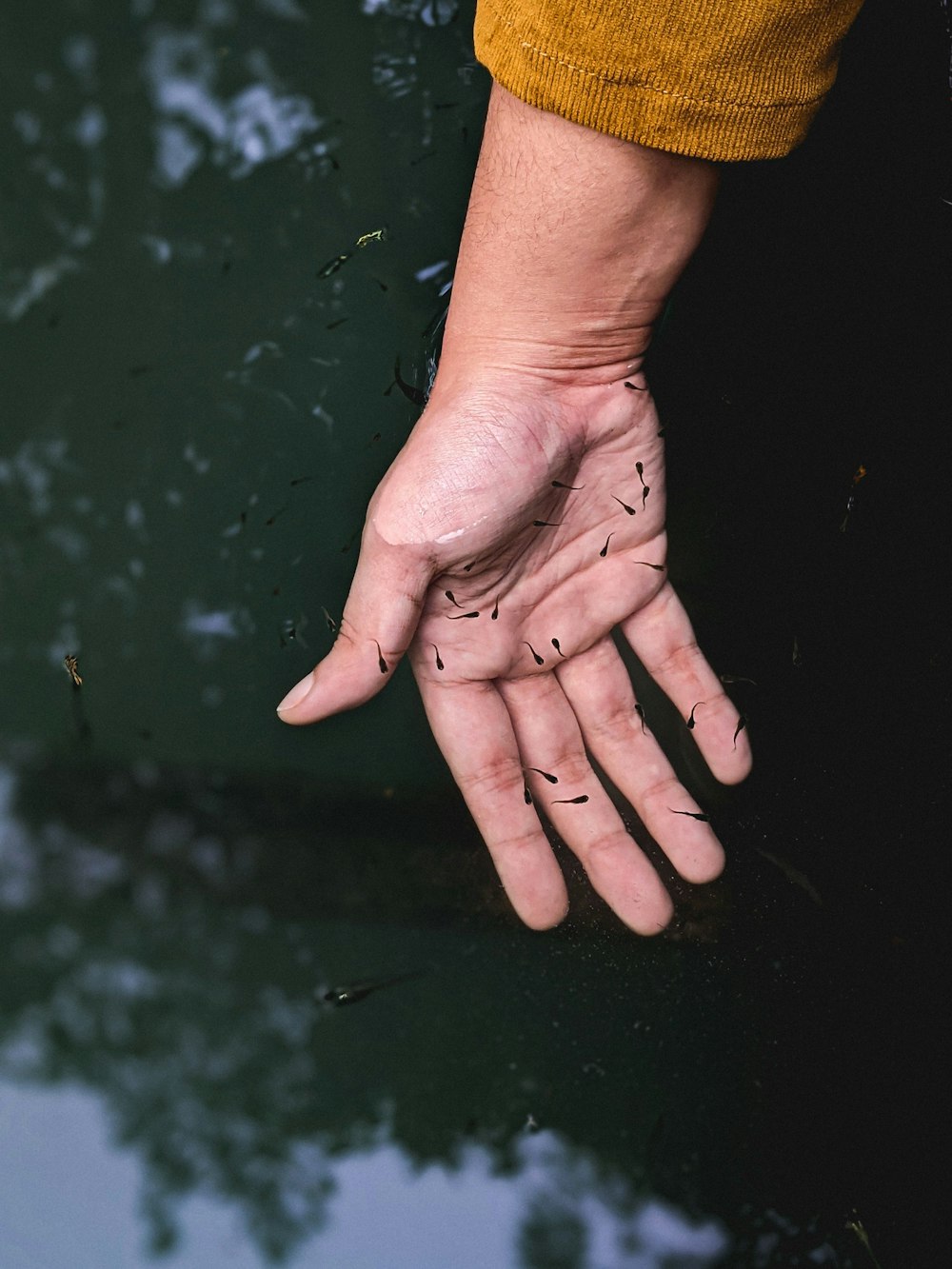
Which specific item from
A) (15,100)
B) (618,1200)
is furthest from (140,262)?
(618,1200)

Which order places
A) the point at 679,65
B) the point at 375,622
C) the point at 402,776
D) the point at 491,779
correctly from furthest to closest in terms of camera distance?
the point at 402,776 → the point at 491,779 → the point at 375,622 → the point at 679,65

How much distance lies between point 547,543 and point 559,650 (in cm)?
20

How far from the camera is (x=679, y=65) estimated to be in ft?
3.71

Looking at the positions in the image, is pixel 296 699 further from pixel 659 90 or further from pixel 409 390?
pixel 659 90

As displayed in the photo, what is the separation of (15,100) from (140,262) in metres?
0.51

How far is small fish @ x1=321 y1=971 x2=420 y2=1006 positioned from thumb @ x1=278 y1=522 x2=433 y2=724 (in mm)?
675

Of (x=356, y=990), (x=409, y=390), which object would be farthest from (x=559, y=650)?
(x=356, y=990)

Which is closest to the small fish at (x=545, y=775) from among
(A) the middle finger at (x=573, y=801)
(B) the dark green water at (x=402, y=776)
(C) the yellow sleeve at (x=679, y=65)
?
(A) the middle finger at (x=573, y=801)

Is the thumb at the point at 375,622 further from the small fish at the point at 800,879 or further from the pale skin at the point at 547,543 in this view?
the small fish at the point at 800,879

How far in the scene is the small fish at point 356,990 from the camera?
1.70m

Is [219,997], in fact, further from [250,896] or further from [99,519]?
[99,519]

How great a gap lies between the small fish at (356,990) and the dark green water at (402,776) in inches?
0.5

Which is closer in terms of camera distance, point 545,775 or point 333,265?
point 545,775

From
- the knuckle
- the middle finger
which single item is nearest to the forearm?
the middle finger
